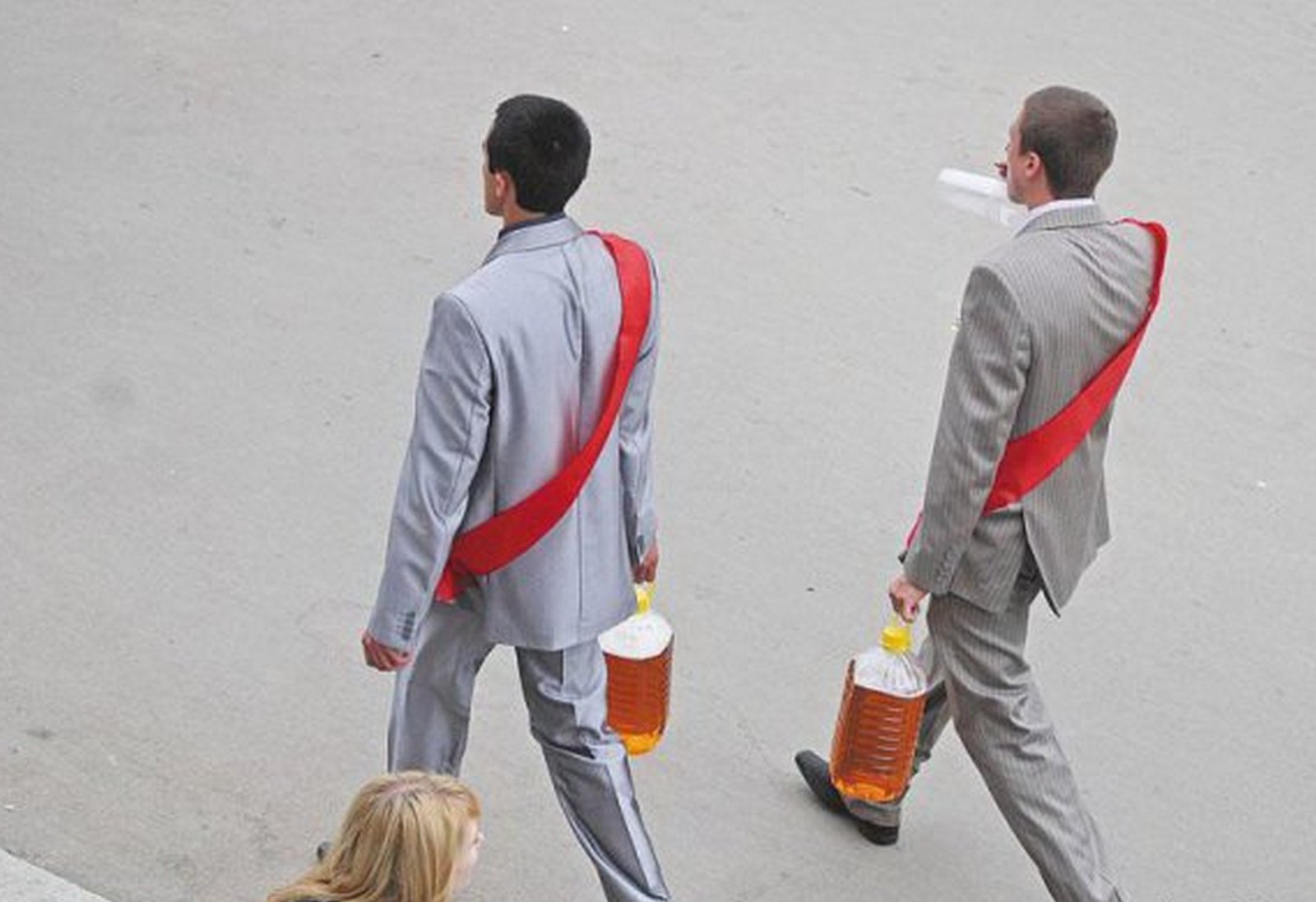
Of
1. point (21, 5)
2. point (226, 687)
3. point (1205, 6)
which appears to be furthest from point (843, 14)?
point (226, 687)

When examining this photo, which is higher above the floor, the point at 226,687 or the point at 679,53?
the point at 679,53

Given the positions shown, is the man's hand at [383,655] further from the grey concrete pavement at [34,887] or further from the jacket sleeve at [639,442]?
the grey concrete pavement at [34,887]

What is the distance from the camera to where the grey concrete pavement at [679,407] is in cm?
543

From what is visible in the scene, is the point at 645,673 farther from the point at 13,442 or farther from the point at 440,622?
the point at 13,442

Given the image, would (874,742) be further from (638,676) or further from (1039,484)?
(1039,484)

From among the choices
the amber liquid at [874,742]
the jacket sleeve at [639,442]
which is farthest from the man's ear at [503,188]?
the amber liquid at [874,742]

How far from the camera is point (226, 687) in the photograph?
5637 millimetres

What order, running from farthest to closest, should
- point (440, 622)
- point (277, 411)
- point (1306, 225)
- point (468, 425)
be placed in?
point (1306, 225)
point (277, 411)
point (440, 622)
point (468, 425)

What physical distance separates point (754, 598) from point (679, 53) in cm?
333

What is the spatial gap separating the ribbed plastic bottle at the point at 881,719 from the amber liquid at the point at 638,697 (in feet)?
1.32

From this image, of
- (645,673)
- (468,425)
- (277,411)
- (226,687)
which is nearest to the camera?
(468,425)

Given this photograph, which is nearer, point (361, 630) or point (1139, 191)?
point (361, 630)

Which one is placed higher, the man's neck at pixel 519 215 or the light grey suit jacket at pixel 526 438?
the man's neck at pixel 519 215

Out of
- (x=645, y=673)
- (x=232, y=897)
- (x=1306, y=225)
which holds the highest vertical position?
(x=1306, y=225)
